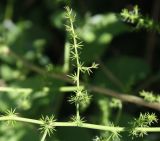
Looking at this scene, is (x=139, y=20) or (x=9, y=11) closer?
(x=139, y=20)

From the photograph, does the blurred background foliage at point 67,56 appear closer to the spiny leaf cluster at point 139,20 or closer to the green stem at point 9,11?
the green stem at point 9,11

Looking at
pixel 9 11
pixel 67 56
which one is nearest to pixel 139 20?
pixel 67 56

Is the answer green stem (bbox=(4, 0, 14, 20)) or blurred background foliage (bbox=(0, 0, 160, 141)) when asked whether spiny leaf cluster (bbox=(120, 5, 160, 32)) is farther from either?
green stem (bbox=(4, 0, 14, 20))

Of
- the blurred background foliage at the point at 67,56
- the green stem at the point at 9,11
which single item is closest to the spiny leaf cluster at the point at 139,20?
the blurred background foliage at the point at 67,56

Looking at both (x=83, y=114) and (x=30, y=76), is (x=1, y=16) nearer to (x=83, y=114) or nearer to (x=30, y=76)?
(x=30, y=76)

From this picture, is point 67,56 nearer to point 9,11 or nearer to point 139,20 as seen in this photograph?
point 139,20

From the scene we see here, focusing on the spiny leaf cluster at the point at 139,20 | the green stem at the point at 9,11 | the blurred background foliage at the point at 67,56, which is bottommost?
the spiny leaf cluster at the point at 139,20

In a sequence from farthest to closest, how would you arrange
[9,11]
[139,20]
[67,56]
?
[9,11]
[67,56]
[139,20]

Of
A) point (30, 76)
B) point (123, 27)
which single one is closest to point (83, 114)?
point (30, 76)

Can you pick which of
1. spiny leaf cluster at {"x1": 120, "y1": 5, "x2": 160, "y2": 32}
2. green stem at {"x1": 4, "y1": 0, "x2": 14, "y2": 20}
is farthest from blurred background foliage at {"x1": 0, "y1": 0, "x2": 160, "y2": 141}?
spiny leaf cluster at {"x1": 120, "y1": 5, "x2": 160, "y2": 32}
